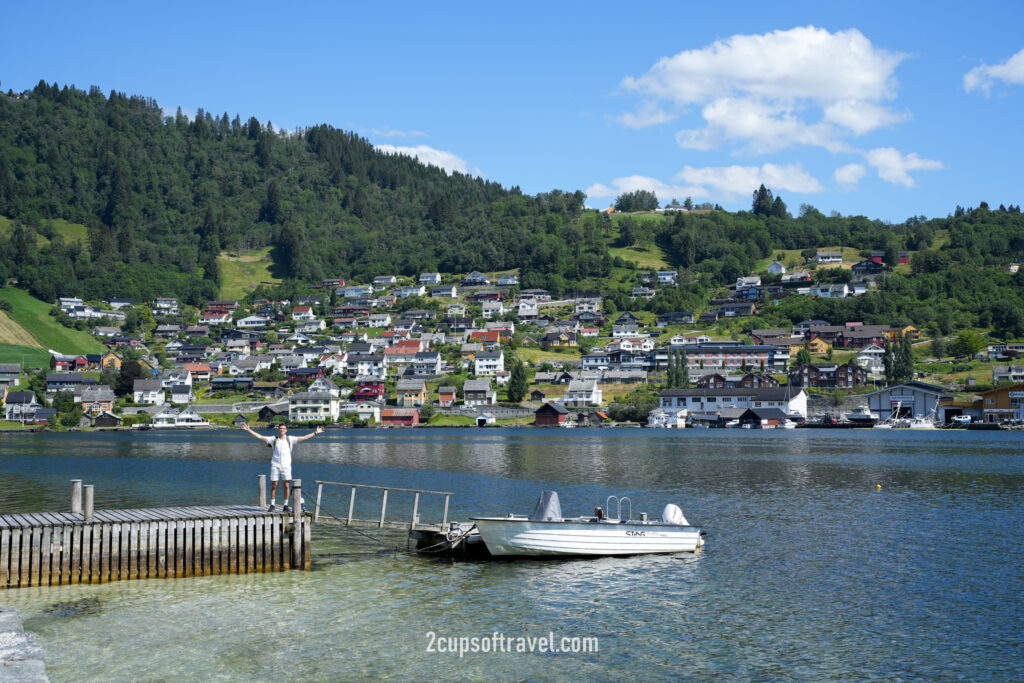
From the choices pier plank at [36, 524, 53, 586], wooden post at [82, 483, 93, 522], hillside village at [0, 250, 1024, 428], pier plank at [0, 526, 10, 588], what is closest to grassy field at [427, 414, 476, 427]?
hillside village at [0, 250, 1024, 428]

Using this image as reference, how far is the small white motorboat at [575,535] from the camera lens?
28297 millimetres

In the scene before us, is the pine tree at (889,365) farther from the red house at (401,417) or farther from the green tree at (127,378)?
the green tree at (127,378)

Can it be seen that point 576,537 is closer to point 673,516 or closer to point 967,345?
point 673,516

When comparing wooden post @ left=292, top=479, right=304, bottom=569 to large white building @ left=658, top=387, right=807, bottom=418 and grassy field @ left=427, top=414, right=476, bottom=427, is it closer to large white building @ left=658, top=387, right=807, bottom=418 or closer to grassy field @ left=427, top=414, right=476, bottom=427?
grassy field @ left=427, top=414, right=476, bottom=427

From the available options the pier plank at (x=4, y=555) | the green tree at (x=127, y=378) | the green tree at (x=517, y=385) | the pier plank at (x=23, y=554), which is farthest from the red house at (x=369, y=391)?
the pier plank at (x=4, y=555)

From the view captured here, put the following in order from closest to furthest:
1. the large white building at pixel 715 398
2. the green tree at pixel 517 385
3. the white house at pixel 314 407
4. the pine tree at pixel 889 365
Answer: the pine tree at pixel 889 365 < the large white building at pixel 715 398 < the white house at pixel 314 407 < the green tree at pixel 517 385

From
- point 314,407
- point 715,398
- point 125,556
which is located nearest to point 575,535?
point 125,556

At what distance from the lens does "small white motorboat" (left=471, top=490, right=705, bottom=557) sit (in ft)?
92.8

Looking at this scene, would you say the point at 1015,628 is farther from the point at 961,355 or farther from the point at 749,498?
the point at 961,355

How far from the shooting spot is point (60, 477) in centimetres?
5912

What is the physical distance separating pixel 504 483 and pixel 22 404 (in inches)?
5262

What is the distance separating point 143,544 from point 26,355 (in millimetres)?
190339

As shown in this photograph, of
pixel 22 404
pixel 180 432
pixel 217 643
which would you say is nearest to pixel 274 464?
pixel 217 643

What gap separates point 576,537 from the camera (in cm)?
2859
